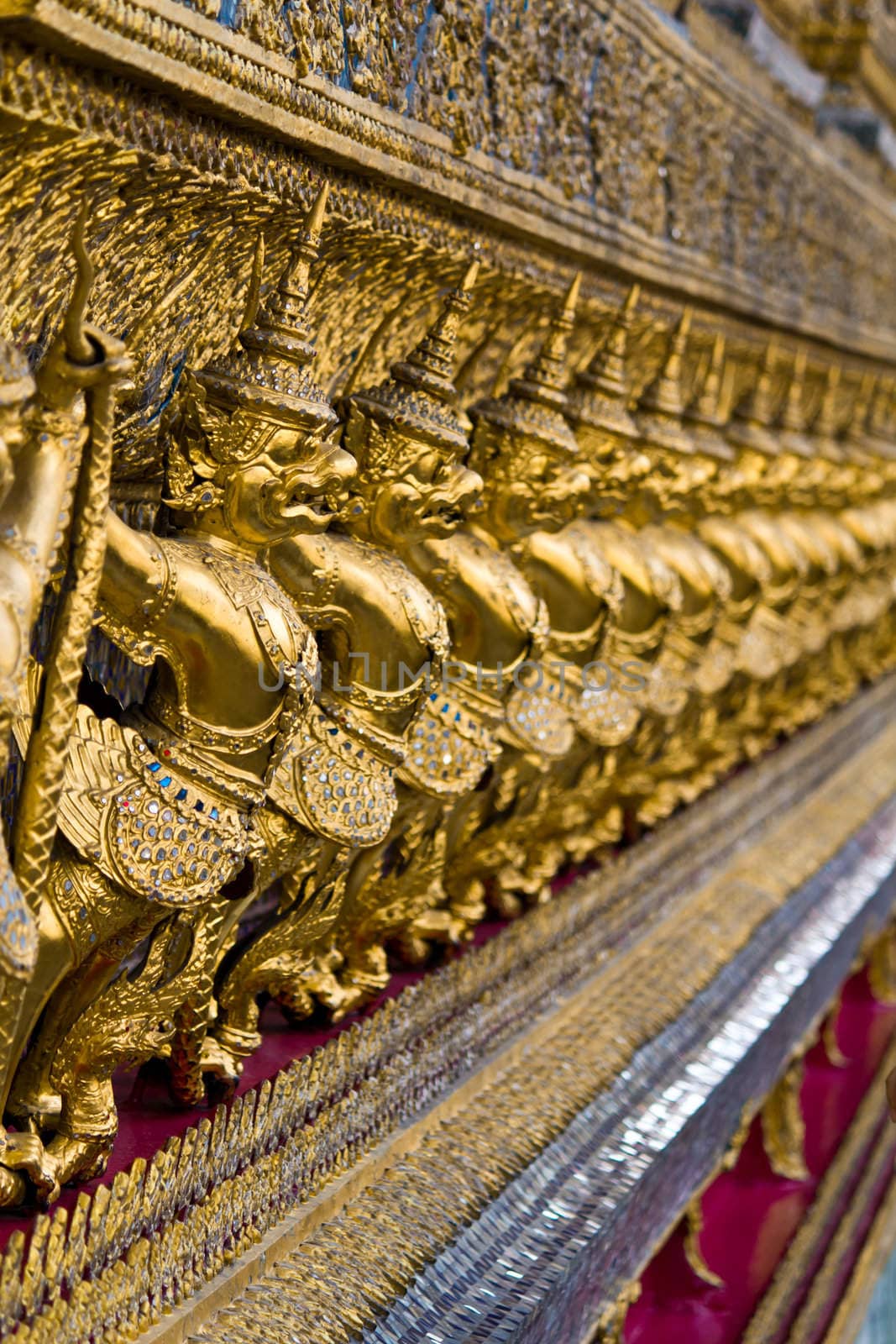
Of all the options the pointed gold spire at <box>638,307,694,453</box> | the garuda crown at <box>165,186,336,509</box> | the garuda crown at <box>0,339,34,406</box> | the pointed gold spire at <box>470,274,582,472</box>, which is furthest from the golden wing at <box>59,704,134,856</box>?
the pointed gold spire at <box>638,307,694,453</box>

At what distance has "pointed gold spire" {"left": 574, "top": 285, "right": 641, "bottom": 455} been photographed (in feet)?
8.01

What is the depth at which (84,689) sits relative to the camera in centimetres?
176

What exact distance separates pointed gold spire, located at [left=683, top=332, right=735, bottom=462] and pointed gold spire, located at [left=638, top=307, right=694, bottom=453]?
244 millimetres

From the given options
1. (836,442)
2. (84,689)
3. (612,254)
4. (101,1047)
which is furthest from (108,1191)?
(836,442)

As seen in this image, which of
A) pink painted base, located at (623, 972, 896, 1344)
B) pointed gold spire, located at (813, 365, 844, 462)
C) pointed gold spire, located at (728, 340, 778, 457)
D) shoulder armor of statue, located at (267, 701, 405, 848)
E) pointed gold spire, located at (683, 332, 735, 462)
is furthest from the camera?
pointed gold spire, located at (813, 365, 844, 462)

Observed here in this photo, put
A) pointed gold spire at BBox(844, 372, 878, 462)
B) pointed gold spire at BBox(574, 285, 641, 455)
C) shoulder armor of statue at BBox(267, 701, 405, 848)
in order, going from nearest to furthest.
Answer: shoulder armor of statue at BBox(267, 701, 405, 848), pointed gold spire at BBox(574, 285, 641, 455), pointed gold spire at BBox(844, 372, 878, 462)

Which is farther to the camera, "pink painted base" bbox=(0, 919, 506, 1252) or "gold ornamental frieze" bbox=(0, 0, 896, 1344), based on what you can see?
"pink painted base" bbox=(0, 919, 506, 1252)

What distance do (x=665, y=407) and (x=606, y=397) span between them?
0.30 metres

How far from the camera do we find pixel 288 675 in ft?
5.22

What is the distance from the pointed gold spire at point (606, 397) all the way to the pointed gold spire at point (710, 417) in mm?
556

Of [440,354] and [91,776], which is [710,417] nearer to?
[440,354]

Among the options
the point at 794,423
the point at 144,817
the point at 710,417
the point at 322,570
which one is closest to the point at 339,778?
the point at 322,570

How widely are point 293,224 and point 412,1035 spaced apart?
3.25ft

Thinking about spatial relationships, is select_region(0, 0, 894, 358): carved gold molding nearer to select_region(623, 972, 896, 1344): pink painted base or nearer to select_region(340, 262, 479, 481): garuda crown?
select_region(340, 262, 479, 481): garuda crown
